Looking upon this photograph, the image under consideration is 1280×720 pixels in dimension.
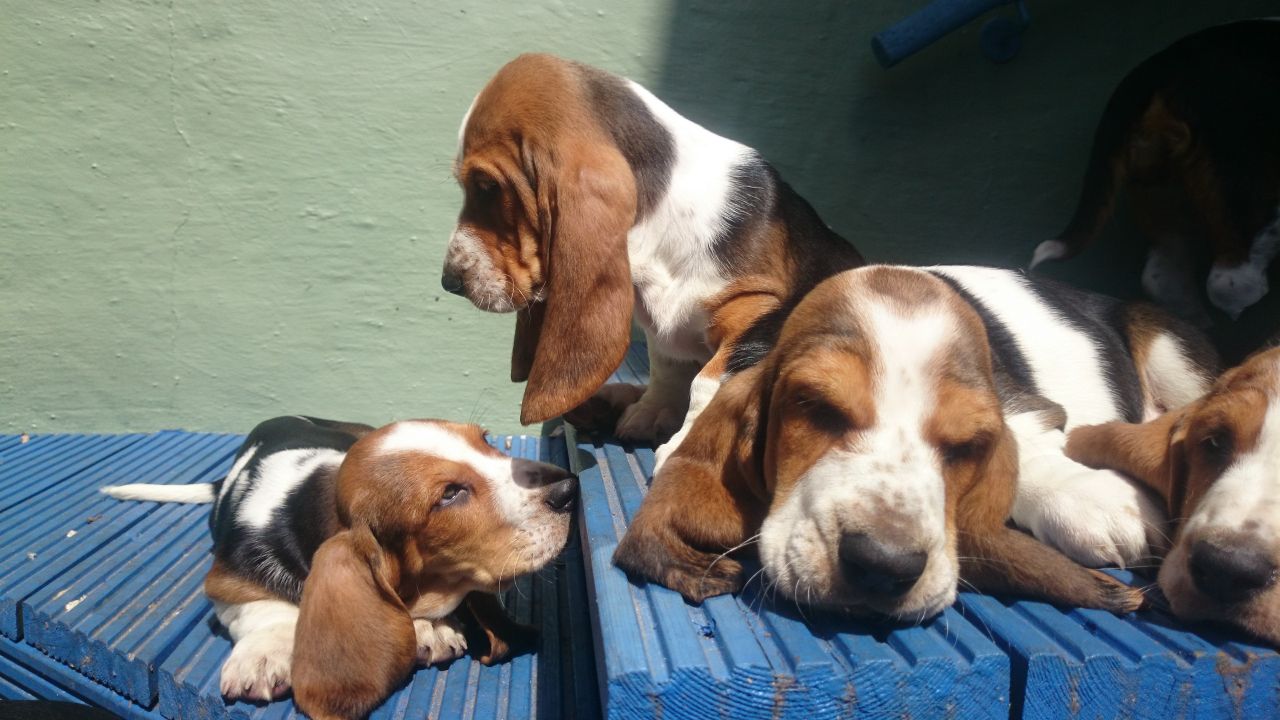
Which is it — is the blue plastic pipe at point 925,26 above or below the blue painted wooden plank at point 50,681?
above

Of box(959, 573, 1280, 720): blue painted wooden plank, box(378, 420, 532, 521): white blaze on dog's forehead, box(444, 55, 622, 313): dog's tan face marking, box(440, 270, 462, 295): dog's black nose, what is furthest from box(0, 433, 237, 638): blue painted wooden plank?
box(959, 573, 1280, 720): blue painted wooden plank

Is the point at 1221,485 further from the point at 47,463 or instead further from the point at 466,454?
the point at 47,463

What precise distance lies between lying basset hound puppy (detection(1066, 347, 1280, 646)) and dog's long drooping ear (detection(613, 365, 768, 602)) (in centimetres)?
95

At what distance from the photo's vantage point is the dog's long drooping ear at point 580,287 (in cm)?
258

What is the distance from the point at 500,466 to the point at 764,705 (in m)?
1.42

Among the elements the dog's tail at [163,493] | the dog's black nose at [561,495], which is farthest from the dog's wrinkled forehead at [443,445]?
the dog's tail at [163,493]

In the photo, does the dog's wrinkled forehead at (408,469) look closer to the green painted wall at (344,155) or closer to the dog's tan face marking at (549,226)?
the dog's tan face marking at (549,226)

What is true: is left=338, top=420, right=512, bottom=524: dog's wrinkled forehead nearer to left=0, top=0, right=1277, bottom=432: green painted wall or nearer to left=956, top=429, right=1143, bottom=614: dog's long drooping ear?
left=956, top=429, right=1143, bottom=614: dog's long drooping ear

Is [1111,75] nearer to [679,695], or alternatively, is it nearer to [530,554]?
[530,554]

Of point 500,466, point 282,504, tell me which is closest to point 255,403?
point 282,504

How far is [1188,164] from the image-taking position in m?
3.42

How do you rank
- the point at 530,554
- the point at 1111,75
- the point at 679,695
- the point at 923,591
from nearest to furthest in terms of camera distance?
the point at 679,695, the point at 923,591, the point at 530,554, the point at 1111,75

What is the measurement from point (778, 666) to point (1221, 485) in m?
1.16

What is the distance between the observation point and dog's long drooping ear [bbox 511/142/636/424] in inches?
102
